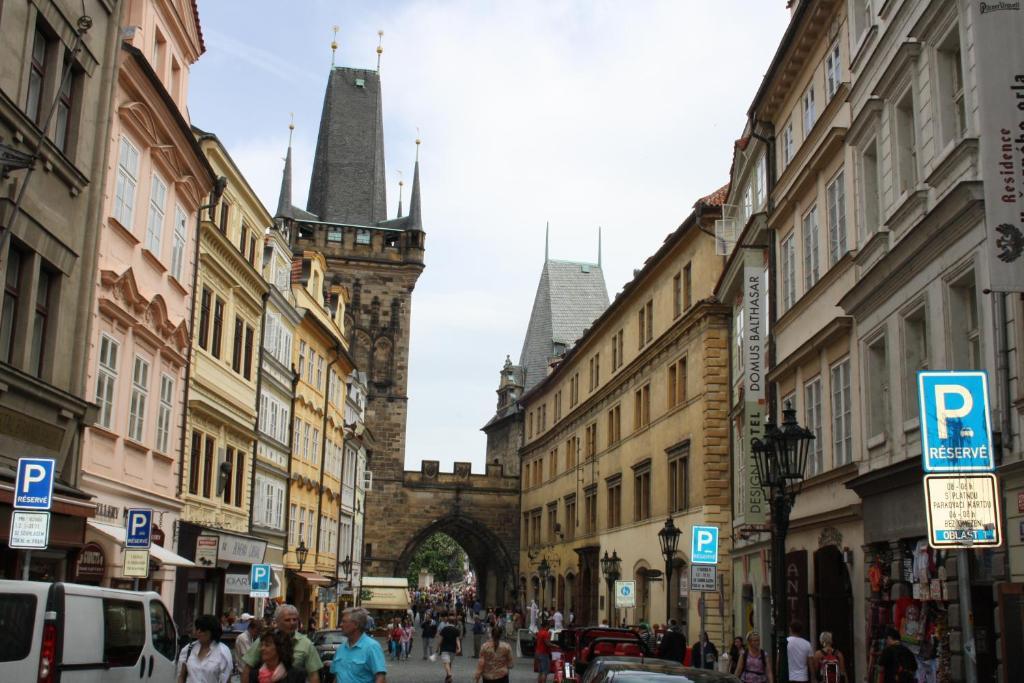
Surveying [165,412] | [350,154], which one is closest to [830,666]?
[165,412]

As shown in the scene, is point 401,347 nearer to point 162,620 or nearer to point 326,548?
point 326,548

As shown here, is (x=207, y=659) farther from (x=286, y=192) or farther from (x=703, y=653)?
→ (x=286, y=192)

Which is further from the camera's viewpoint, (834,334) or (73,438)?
(834,334)

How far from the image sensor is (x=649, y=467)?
41.3 metres

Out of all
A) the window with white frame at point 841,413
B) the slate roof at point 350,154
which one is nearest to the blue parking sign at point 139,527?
the window with white frame at point 841,413

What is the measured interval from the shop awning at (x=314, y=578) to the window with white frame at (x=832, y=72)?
27.7m

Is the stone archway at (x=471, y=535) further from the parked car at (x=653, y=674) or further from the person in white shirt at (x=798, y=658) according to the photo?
the parked car at (x=653, y=674)

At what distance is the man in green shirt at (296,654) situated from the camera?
31.5 ft

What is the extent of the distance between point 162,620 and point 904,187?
443 inches

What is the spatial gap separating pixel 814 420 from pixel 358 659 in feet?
46.4

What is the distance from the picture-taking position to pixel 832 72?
70.0ft

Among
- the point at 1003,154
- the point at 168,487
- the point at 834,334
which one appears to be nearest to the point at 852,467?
the point at 834,334

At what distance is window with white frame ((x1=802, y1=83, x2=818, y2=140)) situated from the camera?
22.8 meters

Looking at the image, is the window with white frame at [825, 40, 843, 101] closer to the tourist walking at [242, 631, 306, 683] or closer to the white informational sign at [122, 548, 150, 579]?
the white informational sign at [122, 548, 150, 579]
